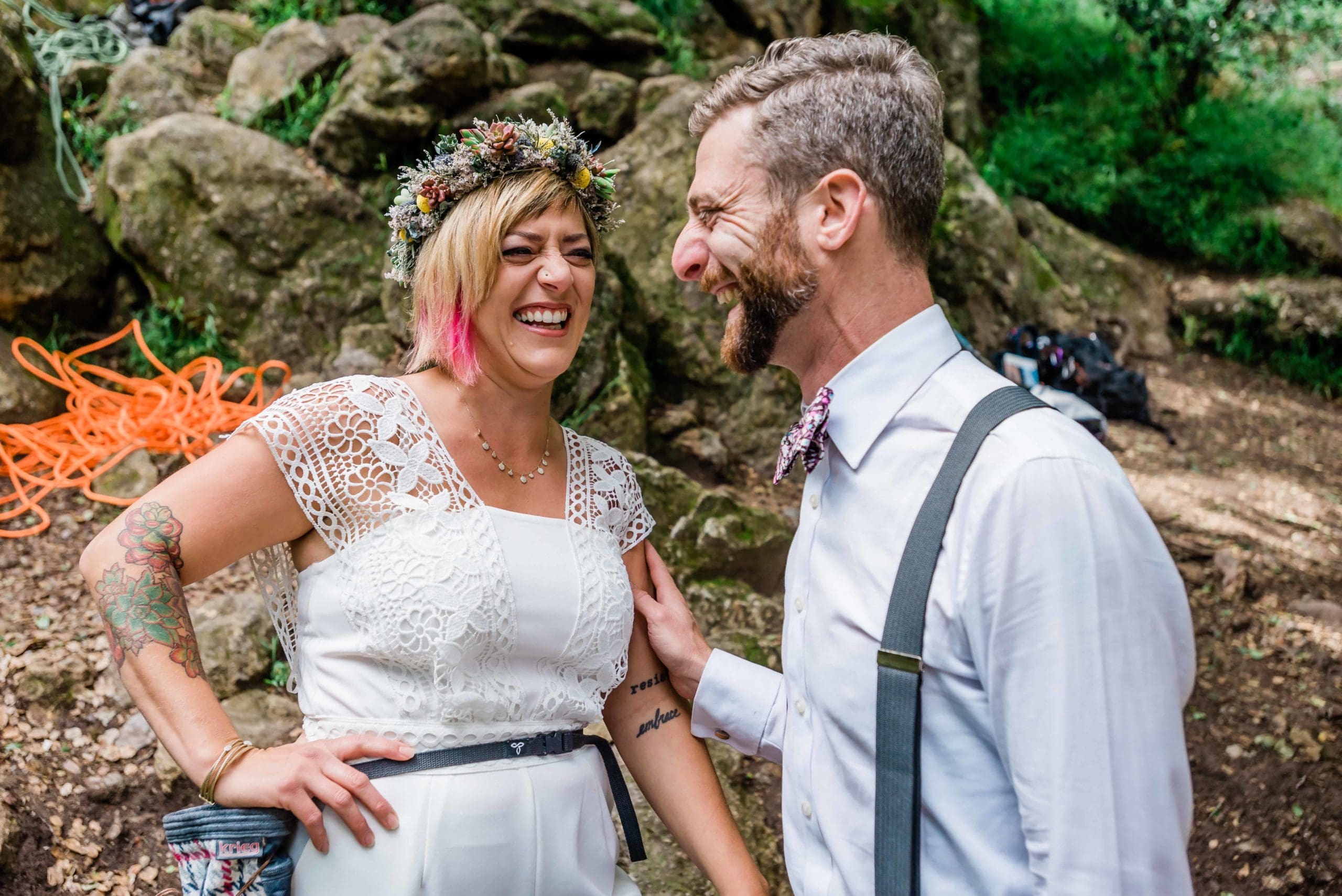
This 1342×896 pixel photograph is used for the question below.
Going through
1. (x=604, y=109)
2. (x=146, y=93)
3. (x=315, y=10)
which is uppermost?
(x=315, y=10)

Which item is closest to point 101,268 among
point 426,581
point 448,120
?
point 448,120

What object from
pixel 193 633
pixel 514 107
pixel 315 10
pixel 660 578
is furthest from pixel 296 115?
pixel 193 633

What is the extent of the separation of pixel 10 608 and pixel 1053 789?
3.81 metres

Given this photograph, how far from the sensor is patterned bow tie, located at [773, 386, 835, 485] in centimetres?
158

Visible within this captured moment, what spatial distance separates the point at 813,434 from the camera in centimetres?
158

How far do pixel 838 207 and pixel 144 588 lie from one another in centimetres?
140

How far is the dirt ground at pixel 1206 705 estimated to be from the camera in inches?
110

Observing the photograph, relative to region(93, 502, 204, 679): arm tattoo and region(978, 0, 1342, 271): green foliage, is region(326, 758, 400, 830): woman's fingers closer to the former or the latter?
region(93, 502, 204, 679): arm tattoo

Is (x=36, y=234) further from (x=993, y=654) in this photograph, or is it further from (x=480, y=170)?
(x=993, y=654)

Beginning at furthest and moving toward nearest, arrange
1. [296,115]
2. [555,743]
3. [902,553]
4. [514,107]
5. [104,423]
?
1. [296,115]
2. [514,107]
3. [104,423]
4. [555,743]
5. [902,553]

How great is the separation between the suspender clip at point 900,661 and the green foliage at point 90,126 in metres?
5.77

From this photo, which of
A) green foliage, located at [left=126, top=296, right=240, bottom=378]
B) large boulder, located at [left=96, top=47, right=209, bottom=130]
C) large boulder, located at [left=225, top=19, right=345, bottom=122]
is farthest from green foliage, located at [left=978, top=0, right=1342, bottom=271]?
green foliage, located at [left=126, top=296, right=240, bottom=378]

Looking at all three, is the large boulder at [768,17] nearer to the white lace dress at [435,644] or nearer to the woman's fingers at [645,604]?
the woman's fingers at [645,604]

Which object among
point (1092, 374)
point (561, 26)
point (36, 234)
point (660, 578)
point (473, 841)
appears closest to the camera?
point (473, 841)
